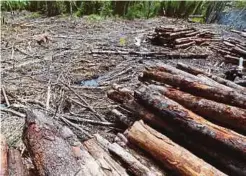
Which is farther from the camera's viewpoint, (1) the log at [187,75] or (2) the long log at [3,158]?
(1) the log at [187,75]

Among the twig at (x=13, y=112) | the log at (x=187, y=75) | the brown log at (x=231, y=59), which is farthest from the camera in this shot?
the brown log at (x=231, y=59)

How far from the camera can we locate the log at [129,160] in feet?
9.53

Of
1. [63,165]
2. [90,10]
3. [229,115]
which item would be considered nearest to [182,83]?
[229,115]

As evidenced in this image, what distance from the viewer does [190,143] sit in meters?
3.13

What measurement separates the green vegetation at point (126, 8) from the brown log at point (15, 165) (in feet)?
33.9

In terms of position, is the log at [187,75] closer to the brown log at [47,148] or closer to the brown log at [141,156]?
the brown log at [141,156]

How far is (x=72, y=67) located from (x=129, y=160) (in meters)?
3.85

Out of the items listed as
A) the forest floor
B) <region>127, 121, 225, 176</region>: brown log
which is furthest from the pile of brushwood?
the forest floor

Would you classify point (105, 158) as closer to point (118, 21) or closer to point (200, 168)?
point (200, 168)

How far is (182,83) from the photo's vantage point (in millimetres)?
3859

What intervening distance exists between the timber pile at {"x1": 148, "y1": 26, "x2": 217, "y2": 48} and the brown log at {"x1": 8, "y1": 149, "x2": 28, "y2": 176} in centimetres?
624

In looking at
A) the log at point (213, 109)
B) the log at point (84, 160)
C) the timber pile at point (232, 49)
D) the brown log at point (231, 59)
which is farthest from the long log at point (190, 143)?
the timber pile at point (232, 49)

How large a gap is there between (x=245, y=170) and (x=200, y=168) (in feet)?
1.24

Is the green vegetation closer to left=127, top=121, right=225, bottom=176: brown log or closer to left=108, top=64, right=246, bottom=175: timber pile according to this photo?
left=108, top=64, right=246, bottom=175: timber pile
